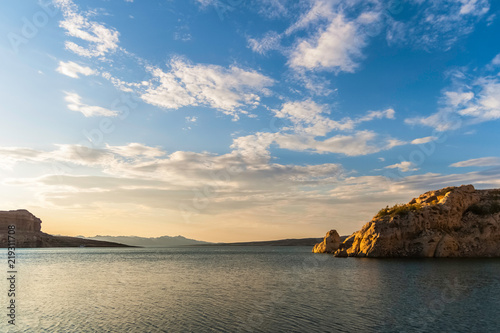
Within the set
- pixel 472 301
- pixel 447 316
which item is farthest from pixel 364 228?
pixel 447 316

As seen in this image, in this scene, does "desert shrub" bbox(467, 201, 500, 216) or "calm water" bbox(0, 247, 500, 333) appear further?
"desert shrub" bbox(467, 201, 500, 216)

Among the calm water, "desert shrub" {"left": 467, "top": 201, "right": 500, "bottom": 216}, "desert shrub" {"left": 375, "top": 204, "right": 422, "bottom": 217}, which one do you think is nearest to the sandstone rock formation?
"desert shrub" {"left": 375, "top": 204, "right": 422, "bottom": 217}

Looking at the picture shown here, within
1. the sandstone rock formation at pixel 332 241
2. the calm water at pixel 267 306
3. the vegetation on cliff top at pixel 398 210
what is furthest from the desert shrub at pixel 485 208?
the sandstone rock formation at pixel 332 241

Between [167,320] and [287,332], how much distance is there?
1014 cm

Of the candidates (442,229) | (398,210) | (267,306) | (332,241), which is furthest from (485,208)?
(267,306)

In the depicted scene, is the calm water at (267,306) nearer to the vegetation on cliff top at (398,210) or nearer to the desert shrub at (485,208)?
the vegetation on cliff top at (398,210)

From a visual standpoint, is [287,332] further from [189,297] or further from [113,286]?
[113,286]

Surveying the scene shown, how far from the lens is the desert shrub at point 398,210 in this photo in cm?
8946

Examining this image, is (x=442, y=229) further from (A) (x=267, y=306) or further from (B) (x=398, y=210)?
(A) (x=267, y=306)

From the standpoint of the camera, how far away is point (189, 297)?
3416 centimetres

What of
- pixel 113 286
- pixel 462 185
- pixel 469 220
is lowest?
pixel 113 286

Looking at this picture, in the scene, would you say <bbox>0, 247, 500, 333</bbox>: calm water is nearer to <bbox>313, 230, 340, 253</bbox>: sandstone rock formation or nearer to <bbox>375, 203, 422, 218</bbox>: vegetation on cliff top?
<bbox>375, 203, 422, 218</bbox>: vegetation on cliff top

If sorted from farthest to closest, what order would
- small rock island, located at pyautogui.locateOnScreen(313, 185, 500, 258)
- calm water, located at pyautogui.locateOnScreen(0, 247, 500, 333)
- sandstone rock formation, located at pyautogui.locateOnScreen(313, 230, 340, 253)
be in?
sandstone rock formation, located at pyautogui.locateOnScreen(313, 230, 340, 253), small rock island, located at pyautogui.locateOnScreen(313, 185, 500, 258), calm water, located at pyautogui.locateOnScreen(0, 247, 500, 333)

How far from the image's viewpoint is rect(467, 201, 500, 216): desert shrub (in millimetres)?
88250
